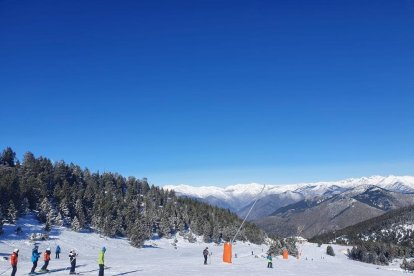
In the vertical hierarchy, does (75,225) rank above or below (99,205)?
below

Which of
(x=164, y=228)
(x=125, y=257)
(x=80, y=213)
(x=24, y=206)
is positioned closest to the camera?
(x=125, y=257)

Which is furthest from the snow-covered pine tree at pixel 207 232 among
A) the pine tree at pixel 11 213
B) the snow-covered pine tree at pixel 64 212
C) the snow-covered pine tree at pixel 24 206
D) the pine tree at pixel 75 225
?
the pine tree at pixel 11 213

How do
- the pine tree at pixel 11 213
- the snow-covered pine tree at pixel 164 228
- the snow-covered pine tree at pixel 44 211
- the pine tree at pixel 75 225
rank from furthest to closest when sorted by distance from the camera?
the snow-covered pine tree at pixel 164 228 → the pine tree at pixel 75 225 → the snow-covered pine tree at pixel 44 211 → the pine tree at pixel 11 213

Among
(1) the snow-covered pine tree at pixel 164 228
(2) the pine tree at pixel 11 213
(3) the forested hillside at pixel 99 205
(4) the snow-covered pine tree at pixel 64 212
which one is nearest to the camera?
(2) the pine tree at pixel 11 213

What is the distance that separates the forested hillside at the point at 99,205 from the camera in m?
78.4

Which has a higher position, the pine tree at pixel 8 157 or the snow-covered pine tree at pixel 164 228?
the pine tree at pixel 8 157

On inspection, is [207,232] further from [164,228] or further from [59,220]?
[59,220]

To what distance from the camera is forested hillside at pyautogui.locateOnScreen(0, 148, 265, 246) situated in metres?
78.4

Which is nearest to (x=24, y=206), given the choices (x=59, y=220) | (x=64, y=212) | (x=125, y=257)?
(x=59, y=220)

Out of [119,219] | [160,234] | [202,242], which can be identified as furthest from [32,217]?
[202,242]

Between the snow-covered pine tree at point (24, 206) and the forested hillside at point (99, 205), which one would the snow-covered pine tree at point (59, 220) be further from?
the snow-covered pine tree at point (24, 206)

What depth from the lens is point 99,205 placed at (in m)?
96.1

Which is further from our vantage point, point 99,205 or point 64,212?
point 99,205

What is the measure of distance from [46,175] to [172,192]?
57.9 m
